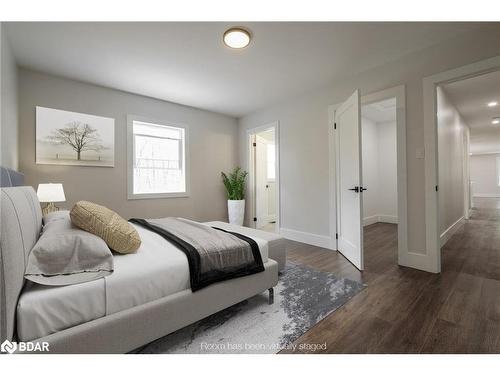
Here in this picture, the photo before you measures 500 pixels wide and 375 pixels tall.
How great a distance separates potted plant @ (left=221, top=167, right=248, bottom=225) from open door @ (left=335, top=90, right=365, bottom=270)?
2070 millimetres

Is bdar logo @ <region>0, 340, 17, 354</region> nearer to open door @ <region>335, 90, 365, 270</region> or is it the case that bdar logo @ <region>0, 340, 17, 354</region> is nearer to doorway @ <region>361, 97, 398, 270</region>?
open door @ <region>335, 90, 365, 270</region>

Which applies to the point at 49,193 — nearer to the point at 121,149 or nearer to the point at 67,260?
the point at 121,149

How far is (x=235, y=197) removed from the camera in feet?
15.5

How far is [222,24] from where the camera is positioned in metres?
2.11

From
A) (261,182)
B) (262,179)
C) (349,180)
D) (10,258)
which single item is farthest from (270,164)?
(10,258)

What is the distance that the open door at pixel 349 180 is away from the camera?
2.59 m

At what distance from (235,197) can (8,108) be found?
135 inches

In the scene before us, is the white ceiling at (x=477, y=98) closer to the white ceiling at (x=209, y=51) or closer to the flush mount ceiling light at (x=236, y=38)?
the white ceiling at (x=209, y=51)

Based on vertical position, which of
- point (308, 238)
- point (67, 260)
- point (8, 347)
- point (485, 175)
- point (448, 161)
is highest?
point (485, 175)

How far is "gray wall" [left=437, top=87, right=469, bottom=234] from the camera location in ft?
10.9

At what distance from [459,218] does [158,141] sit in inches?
250

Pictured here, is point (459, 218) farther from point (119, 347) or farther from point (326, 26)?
point (119, 347)
